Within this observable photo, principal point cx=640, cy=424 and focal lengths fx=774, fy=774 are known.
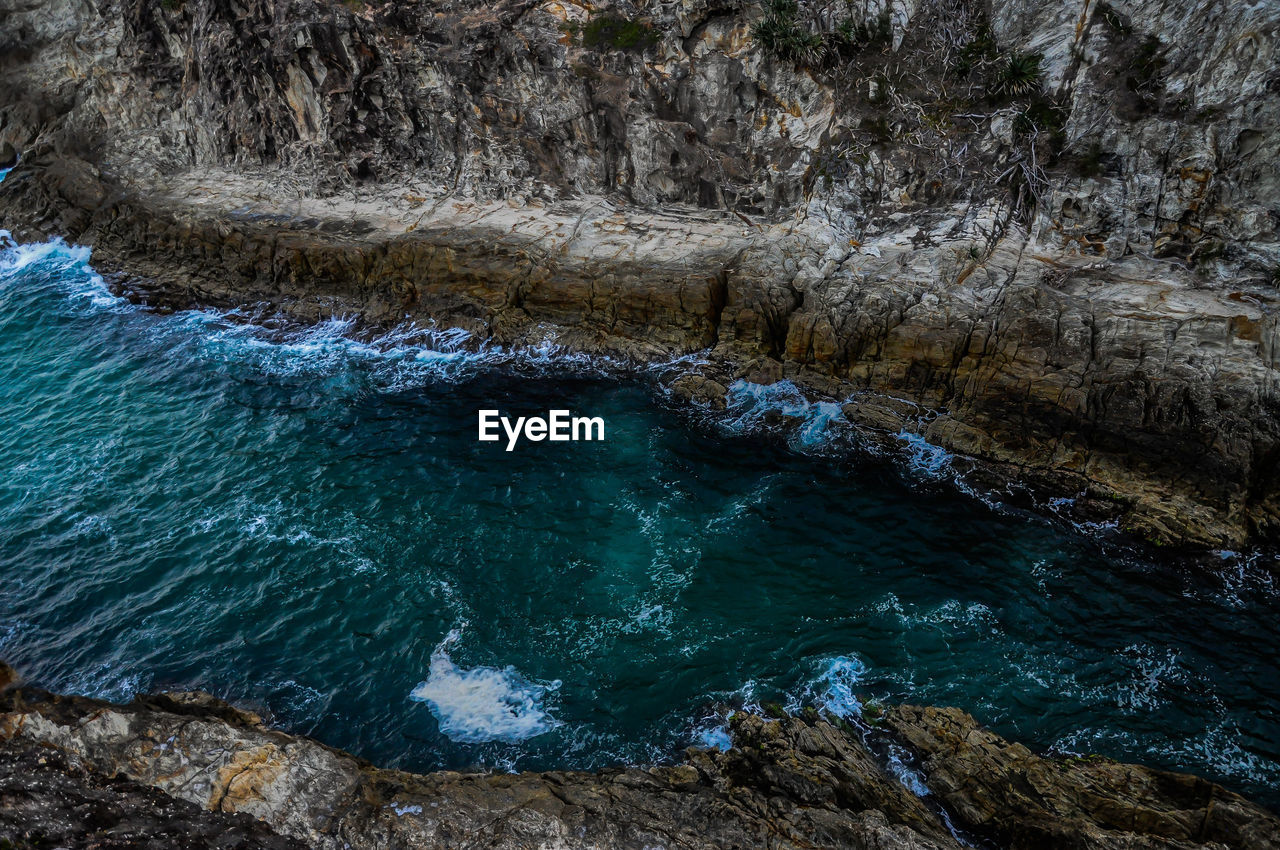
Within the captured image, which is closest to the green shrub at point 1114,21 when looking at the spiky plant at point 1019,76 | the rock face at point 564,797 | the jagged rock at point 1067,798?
the spiky plant at point 1019,76

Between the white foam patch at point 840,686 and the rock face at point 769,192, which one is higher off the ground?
the rock face at point 769,192

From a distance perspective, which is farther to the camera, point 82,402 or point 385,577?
point 82,402

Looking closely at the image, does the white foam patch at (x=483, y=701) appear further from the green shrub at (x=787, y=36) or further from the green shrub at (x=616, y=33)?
the green shrub at (x=616, y=33)

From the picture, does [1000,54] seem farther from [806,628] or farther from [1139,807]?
[1139,807]

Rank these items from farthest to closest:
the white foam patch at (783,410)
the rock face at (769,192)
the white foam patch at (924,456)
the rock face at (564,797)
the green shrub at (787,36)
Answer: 1. the green shrub at (787,36)
2. the white foam patch at (783,410)
3. the white foam patch at (924,456)
4. the rock face at (769,192)
5. the rock face at (564,797)

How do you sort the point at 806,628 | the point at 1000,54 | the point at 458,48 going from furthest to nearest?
the point at 458,48, the point at 1000,54, the point at 806,628

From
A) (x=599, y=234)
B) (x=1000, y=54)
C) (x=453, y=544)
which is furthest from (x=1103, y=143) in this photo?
(x=453, y=544)

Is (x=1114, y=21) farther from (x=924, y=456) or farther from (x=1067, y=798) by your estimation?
(x=1067, y=798)
